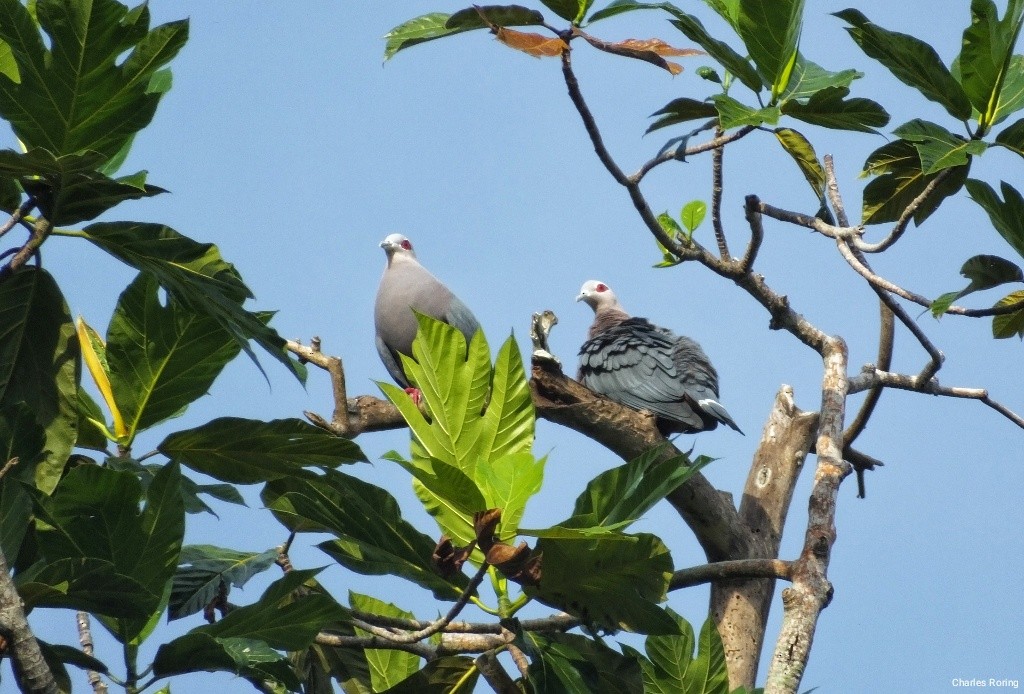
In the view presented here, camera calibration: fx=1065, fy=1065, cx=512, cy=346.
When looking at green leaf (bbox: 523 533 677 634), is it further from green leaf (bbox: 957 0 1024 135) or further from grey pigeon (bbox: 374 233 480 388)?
grey pigeon (bbox: 374 233 480 388)

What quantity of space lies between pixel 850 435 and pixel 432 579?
9.21 feet

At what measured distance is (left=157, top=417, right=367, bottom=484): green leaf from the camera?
2498mm

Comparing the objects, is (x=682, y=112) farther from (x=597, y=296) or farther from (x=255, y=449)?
(x=597, y=296)

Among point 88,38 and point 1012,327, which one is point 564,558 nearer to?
point 88,38

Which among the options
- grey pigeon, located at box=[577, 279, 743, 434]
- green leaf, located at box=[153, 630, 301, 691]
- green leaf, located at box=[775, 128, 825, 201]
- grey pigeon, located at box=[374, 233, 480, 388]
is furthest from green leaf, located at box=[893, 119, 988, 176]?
grey pigeon, located at box=[374, 233, 480, 388]

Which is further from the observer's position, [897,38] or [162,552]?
[897,38]

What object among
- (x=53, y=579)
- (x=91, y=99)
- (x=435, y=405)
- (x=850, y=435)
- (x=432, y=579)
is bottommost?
(x=53, y=579)

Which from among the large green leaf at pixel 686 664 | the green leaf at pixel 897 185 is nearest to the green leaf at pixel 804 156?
the green leaf at pixel 897 185

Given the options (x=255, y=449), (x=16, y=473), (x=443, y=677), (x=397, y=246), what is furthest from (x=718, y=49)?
(x=397, y=246)

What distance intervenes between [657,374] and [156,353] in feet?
13.2

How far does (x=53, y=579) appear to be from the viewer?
76.7 inches

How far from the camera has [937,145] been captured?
10.1 ft

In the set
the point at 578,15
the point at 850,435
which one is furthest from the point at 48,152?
the point at 850,435

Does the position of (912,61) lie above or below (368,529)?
above
